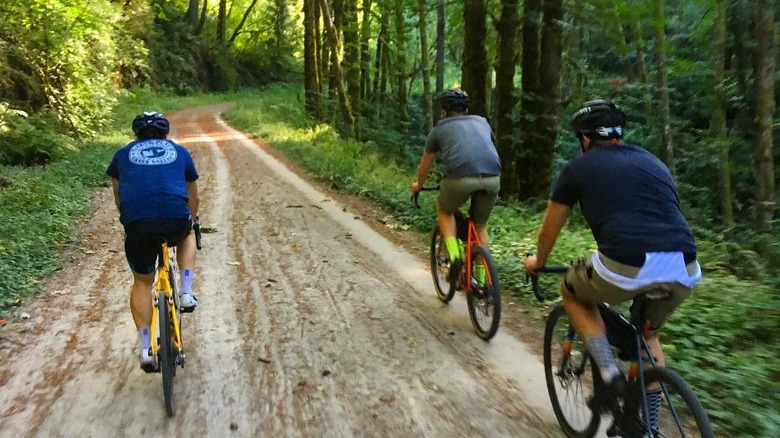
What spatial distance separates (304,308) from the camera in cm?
656

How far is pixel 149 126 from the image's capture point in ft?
15.4

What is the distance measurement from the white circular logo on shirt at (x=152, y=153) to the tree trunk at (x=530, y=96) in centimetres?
730

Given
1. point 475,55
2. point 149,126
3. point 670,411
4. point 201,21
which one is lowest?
point 670,411

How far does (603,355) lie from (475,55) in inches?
369

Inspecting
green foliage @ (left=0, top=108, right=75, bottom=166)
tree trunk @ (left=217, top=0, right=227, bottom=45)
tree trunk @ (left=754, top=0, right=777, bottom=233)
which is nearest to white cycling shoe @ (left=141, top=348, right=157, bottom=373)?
tree trunk @ (left=754, top=0, right=777, bottom=233)

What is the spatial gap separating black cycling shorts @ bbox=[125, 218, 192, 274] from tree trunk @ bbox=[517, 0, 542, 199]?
24.7 feet

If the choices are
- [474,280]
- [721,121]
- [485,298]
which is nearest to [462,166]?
[474,280]

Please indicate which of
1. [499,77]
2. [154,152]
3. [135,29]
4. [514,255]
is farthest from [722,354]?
[135,29]

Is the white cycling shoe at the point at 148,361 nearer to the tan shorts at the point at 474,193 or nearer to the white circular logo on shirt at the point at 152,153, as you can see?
the white circular logo on shirt at the point at 152,153

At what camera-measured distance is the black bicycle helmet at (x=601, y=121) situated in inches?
130

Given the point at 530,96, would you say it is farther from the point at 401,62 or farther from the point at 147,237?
the point at 401,62

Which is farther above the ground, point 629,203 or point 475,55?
point 475,55

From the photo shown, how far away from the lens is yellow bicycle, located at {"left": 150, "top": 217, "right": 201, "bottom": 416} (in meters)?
4.29

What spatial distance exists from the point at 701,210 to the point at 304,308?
11.7 m
